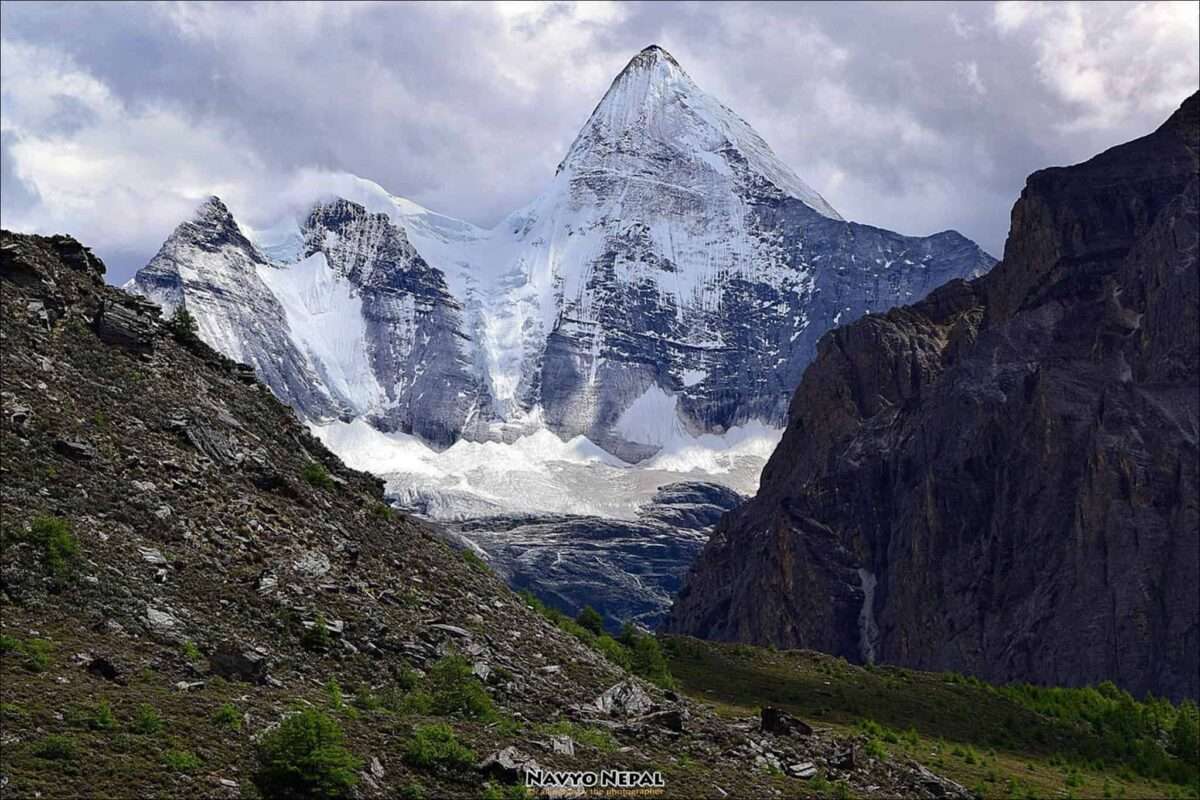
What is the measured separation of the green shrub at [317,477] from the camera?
192ft

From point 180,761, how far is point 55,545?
407 inches

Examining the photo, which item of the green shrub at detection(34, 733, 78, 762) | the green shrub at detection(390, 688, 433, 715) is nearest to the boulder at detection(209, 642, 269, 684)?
the green shrub at detection(390, 688, 433, 715)

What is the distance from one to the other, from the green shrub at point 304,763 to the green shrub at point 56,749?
385 centimetres

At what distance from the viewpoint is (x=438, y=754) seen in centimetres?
4034

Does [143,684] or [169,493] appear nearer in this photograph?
[143,684]

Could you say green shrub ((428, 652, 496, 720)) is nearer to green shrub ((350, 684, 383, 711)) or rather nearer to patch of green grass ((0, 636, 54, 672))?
green shrub ((350, 684, 383, 711))

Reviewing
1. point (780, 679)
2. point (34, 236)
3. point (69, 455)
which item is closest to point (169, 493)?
point (69, 455)

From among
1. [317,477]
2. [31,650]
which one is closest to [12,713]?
[31,650]

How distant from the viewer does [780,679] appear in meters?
96.2

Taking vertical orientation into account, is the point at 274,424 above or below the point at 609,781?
above

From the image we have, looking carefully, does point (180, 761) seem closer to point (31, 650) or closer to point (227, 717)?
point (227, 717)

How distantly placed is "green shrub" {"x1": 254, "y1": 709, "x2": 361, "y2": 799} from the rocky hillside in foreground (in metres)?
0.06

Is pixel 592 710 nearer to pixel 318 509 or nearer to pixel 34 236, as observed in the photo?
pixel 318 509

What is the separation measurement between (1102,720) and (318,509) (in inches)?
2536
